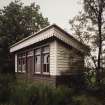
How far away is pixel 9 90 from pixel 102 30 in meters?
6.88

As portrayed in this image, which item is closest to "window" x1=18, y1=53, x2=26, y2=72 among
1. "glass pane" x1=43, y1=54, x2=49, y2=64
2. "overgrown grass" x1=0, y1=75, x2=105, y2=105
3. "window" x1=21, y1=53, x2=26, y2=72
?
"window" x1=21, y1=53, x2=26, y2=72

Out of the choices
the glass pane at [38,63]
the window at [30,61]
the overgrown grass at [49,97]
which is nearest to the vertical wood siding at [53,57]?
the overgrown grass at [49,97]

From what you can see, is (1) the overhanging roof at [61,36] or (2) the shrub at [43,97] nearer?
(2) the shrub at [43,97]

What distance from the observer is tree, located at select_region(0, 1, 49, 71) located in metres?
30.3

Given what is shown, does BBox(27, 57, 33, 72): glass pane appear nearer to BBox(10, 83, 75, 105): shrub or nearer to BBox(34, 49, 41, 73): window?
BBox(34, 49, 41, 73): window

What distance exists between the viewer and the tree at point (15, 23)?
30328 mm

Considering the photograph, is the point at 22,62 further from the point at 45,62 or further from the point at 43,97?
the point at 43,97

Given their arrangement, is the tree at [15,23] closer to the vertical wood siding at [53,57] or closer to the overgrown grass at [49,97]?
the vertical wood siding at [53,57]

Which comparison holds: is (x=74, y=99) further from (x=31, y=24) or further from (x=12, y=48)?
(x=31, y=24)

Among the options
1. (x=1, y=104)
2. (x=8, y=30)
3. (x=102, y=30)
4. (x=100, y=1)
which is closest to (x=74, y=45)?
(x=102, y=30)

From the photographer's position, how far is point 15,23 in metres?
34.3

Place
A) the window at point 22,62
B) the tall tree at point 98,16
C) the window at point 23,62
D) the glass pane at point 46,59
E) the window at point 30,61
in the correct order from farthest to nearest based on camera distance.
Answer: the window at point 22,62
the window at point 23,62
the window at point 30,61
the glass pane at point 46,59
the tall tree at point 98,16

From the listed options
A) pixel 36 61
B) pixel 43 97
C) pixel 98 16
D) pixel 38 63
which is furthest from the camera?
pixel 36 61

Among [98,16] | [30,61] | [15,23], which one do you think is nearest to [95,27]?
[98,16]
